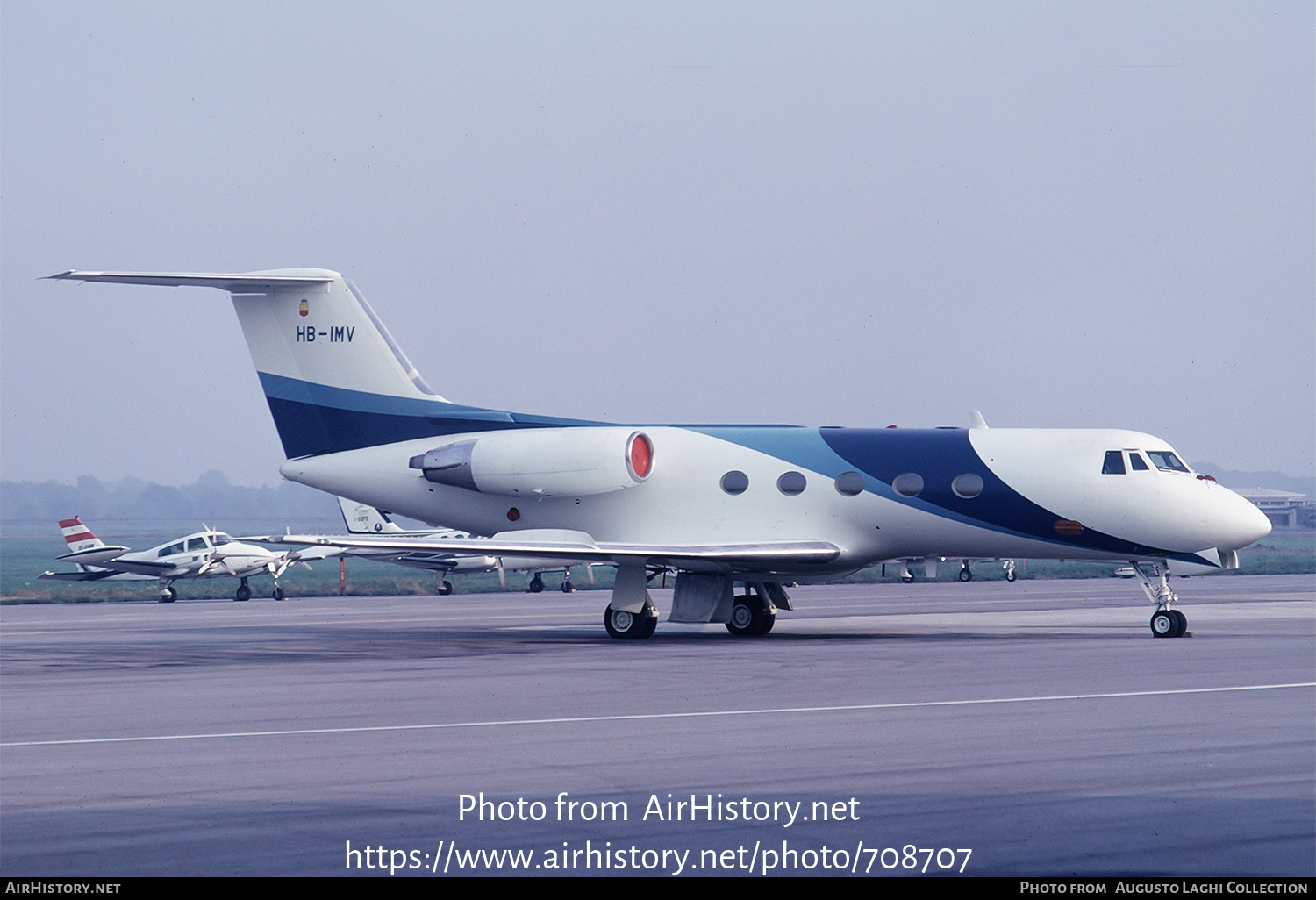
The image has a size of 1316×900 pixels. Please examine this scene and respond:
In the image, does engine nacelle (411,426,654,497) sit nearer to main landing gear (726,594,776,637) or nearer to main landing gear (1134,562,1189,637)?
main landing gear (726,594,776,637)

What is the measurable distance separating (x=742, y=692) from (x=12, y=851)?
A: 26.0ft

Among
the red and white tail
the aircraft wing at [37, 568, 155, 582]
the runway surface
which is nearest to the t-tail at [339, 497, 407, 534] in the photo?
the aircraft wing at [37, 568, 155, 582]

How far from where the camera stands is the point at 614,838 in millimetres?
7020

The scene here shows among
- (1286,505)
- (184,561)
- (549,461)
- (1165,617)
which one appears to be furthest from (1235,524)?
(1286,505)

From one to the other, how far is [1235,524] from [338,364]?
49.2 ft

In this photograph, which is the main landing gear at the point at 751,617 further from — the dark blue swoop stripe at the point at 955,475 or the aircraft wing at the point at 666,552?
the dark blue swoop stripe at the point at 955,475

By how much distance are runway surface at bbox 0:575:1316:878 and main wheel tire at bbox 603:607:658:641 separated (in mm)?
2075

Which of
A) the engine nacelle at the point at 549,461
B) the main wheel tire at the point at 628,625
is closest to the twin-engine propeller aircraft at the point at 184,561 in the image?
the engine nacelle at the point at 549,461

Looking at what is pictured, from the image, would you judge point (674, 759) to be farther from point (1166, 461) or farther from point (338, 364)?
point (338, 364)

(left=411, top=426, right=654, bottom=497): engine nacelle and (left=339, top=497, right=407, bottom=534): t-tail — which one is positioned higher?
(left=411, top=426, right=654, bottom=497): engine nacelle

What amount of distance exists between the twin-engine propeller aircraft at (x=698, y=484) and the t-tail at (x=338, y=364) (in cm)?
3

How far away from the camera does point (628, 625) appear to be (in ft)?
73.8

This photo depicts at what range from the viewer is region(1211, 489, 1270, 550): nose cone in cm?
2033

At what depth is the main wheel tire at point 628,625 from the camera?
73.8 ft
